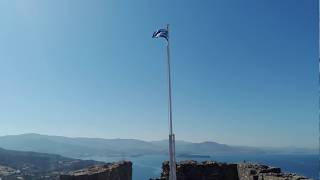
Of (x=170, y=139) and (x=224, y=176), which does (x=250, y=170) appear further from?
(x=170, y=139)

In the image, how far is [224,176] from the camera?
28.5 metres

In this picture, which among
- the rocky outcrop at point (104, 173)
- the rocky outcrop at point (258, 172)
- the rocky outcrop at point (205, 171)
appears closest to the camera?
the rocky outcrop at point (104, 173)

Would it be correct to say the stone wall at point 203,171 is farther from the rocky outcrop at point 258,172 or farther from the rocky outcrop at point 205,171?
the rocky outcrop at point 258,172

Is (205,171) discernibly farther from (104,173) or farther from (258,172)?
(104,173)

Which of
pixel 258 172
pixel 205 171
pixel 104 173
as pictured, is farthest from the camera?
pixel 205 171

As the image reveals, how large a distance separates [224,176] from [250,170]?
353 cm

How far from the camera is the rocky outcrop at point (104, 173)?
19.9 m

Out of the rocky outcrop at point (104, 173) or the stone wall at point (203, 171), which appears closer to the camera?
the rocky outcrop at point (104, 173)

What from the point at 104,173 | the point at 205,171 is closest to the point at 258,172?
the point at 205,171

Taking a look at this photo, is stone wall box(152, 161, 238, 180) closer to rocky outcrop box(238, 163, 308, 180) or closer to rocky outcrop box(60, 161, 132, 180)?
rocky outcrop box(238, 163, 308, 180)

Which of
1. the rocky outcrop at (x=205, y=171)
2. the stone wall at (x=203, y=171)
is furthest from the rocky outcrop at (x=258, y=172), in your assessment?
the stone wall at (x=203, y=171)

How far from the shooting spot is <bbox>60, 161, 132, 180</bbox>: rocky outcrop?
65.3 ft

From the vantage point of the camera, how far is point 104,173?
21781 millimetres

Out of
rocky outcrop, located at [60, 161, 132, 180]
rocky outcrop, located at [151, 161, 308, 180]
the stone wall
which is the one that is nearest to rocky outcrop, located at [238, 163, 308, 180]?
rocky outcrop, located at [151, 161, 308, 180]
